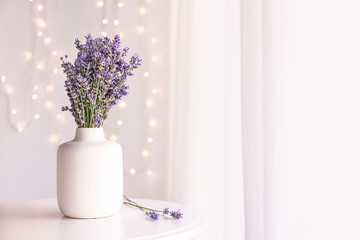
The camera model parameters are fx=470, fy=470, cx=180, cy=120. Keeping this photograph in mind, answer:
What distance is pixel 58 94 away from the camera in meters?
1.94

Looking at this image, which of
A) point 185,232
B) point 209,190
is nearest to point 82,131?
point 185,232

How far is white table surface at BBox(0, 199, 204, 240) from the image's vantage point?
90 cm

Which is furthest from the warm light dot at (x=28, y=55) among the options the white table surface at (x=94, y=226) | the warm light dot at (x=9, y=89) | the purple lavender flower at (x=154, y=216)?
the purple lavender flower at (x=154, y=216)

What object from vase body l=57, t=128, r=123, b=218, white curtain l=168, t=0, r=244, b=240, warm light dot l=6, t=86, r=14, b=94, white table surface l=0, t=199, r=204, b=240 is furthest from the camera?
warm light dot l=6, t=86, r=14, b=94

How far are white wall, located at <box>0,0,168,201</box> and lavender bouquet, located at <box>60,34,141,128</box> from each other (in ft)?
2.99

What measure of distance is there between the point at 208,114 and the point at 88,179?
2.70 ft

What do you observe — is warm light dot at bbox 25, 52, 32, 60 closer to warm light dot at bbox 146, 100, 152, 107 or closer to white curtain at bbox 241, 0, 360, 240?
warm light dot at bbox 146, 100, 152, 107

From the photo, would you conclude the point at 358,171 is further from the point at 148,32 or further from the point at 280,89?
the point at 148,32

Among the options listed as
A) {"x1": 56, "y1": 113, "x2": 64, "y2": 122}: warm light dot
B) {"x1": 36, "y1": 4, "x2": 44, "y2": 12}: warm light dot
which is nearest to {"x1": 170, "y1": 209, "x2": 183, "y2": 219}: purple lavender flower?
{"x1": 56, "y1": 113, "x2": 64, "y2": 122}: warm light dot

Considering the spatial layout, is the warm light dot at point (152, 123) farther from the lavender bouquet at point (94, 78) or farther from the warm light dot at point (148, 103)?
the lavender bouquet at point (94, 78)

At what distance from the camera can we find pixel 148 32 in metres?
2.00

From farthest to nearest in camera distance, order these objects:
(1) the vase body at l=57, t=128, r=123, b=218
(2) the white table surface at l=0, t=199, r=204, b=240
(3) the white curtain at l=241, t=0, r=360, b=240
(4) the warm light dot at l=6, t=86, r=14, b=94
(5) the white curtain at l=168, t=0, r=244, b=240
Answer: (4) the warm light dot at l=6, t=86, r=14, b=94, (5) the white curtain at l=168, t=0, r=244, b=240, (3) the white curtain at l=241, t=0, r=360, b=240, (1) the vase body at l=57, t=128, r=123, b=218, (2) the white table surface at l=0, t=199, r=204, b=240

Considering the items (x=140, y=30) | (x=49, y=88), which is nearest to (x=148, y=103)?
(x=140, y=30)

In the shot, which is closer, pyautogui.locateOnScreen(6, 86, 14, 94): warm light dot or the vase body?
the vase body
